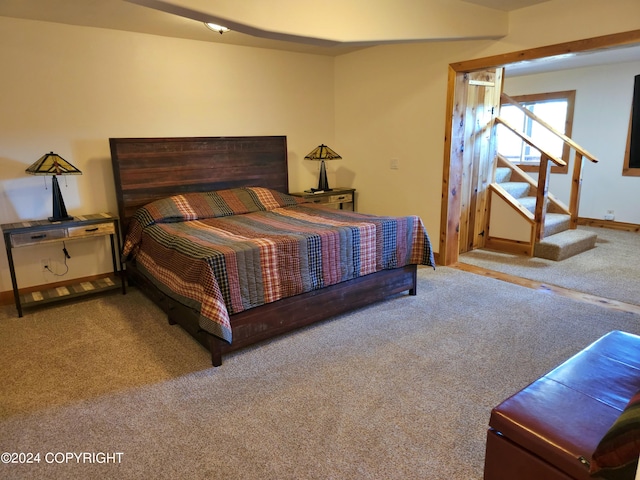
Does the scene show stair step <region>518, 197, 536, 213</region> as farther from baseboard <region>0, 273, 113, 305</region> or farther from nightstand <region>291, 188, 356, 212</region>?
baseboard <region>0, 273, 113, 305</region>

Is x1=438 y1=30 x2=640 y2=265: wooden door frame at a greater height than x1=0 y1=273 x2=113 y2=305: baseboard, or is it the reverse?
x1=438 y1=30 x2=640 y2=265: wooden door frame

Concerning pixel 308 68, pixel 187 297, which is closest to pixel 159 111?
pixel 308 68

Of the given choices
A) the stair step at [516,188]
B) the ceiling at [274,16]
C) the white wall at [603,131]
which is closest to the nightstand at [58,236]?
the ceiling at [274,16]

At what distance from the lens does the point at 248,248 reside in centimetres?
265

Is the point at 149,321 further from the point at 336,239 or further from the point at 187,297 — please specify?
the point at 336,239

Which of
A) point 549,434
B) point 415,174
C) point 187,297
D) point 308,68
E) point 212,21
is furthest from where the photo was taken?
point 308,68

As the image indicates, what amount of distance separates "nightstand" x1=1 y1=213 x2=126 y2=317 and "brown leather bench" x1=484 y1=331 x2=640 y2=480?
10.9 feet

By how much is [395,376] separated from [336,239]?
1.07 m

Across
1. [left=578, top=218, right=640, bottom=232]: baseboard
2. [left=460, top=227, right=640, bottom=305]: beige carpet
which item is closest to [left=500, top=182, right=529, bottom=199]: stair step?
[left=460, top=227, right=640, bottom=305]: beige carpet

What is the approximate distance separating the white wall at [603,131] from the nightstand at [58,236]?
6.55 meters

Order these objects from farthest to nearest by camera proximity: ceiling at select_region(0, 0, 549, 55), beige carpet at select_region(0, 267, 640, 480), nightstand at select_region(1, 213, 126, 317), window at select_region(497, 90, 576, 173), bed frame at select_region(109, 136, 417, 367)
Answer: window at select_region(497, 90, 576, 173)
nightstand at select_region(1, 213, 126, 317)
bed frame at select_region(109, 136, 417, 367)
ceiling at select_region(0, 0, 549, 55)
beige carpet at select_region(0, 267, 640, 480)

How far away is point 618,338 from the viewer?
1.90m

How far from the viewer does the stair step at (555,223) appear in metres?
4.91

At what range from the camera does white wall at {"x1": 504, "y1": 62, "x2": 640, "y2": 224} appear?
5.98 metres
